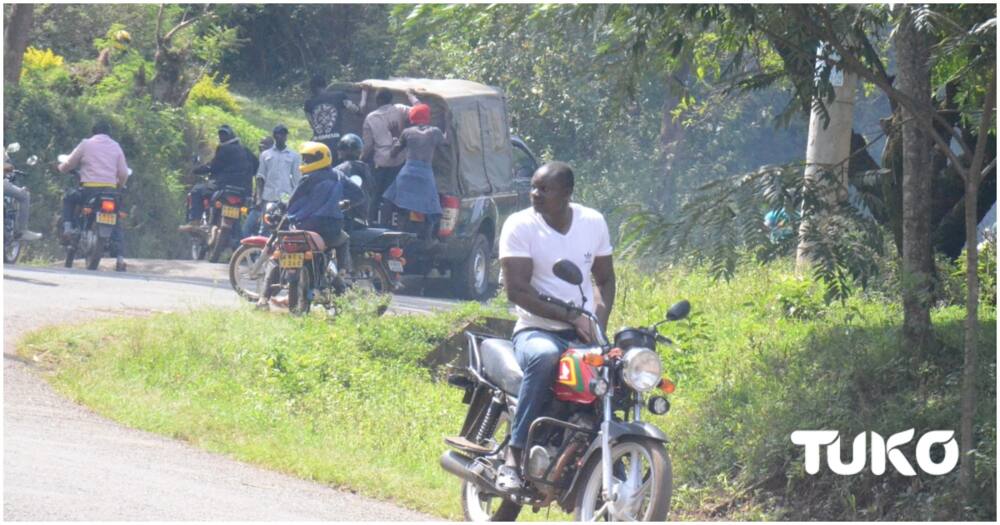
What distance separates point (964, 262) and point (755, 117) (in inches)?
1038

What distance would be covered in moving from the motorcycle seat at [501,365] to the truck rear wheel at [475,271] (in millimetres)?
11833

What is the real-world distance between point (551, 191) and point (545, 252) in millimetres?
270

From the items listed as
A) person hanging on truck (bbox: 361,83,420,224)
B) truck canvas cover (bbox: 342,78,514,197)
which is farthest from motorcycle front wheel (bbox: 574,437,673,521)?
truck canvas cover (bbox: 342,78,514,197)

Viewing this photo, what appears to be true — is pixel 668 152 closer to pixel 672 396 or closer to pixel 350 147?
pixel 350 147

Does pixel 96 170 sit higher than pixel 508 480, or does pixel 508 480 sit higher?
pixel 96 170

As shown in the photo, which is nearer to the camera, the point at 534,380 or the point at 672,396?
the point at 534,380

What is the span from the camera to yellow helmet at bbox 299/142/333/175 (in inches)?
528

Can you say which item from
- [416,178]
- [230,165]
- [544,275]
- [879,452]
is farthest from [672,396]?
[230,165]

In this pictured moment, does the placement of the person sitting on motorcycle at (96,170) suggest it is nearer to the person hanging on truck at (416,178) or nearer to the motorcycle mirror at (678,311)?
the person hanging on truck at (416,178)

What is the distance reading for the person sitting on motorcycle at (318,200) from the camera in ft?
44.3

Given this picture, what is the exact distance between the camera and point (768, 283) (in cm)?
1334

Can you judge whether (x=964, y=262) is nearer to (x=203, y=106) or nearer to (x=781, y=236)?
(x=781, y=236)

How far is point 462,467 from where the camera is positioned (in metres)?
7.11

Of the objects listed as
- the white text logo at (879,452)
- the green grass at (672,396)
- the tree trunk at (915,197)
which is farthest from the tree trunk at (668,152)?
the white text logo at (879,452)
